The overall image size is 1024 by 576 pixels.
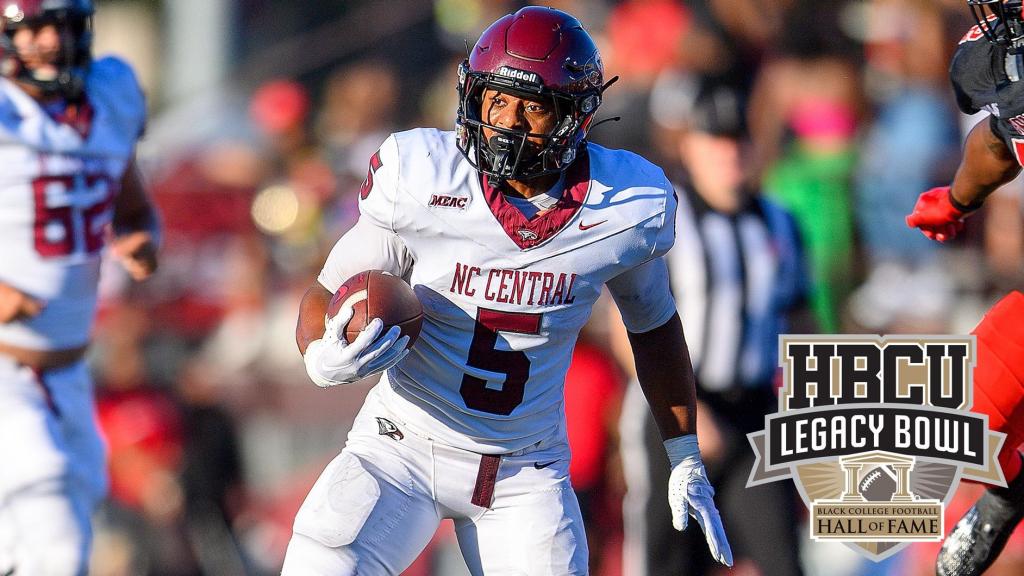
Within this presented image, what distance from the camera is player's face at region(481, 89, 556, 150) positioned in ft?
10.9

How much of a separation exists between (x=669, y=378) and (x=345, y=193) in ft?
12.1

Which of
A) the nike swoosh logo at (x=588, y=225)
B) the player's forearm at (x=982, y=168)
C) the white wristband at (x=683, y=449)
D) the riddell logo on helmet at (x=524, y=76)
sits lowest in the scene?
the white wristband at (x=683, y=449)

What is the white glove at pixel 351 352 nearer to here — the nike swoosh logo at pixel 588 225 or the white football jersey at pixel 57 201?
the nike swoosh logo at pixel 588 225

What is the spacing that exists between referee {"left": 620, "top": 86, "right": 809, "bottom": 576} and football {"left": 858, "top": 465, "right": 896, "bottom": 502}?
0.36 m

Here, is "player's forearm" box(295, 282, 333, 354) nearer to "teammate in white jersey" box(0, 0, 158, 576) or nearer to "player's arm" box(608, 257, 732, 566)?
"player's arm" box(608, 257, 732, 566)

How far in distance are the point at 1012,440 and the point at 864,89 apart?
291cm

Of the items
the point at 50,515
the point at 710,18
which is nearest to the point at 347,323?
the point at 50,515

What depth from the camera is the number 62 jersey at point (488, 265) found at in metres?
3.28

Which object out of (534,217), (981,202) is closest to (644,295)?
(534,217)

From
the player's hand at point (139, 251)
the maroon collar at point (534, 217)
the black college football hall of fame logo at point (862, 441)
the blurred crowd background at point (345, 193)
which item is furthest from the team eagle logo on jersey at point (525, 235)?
the blurred crowd background at point (345, 193)

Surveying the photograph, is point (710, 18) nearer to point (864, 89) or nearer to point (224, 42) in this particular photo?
point (864, 89)

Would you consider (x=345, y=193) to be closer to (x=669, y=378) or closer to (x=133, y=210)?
(x=133, y=210)

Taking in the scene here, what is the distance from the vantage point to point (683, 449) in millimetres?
3625

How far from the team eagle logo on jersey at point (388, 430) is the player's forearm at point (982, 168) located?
A: 1790 mm
